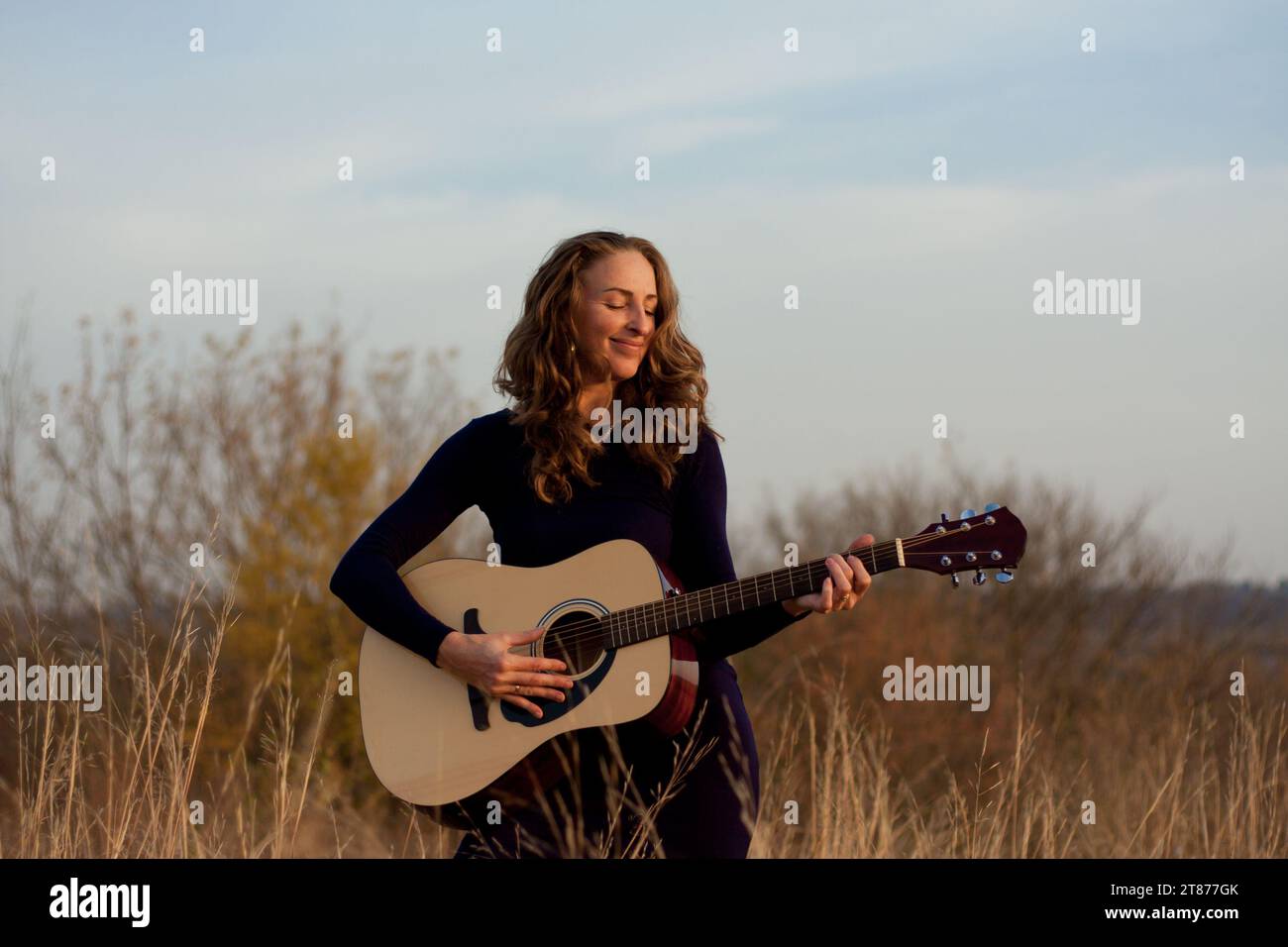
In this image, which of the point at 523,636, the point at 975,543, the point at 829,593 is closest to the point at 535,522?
the point at 523,636

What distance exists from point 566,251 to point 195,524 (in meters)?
13.9

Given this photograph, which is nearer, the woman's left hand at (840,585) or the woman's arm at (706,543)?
the woman's left hand at (840,585)

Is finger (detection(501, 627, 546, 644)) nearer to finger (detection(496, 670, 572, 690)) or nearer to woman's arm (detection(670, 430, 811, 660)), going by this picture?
finger (detection(496, 670, 572, 690))

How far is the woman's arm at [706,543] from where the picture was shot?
10.6 feet

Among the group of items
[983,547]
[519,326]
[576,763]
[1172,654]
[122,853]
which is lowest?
[1172,654]

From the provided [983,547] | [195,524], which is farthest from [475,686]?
[195,524]

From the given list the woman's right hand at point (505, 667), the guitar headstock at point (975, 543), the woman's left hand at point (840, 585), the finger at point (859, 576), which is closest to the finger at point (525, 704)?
the woman's right hand at point (505, 667)

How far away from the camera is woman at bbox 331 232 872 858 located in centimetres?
305

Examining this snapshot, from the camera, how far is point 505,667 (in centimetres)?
Answer: 328

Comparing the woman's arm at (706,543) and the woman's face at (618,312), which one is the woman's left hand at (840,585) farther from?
the woman's face at (618,312)

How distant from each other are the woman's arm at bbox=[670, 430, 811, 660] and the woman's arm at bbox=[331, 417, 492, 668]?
507 mm

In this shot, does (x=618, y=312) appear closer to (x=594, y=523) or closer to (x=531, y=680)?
(x=594, y=523)
